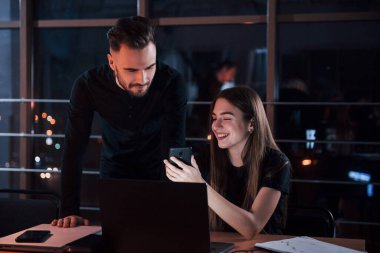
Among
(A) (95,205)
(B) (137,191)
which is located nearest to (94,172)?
(A) (95,205)

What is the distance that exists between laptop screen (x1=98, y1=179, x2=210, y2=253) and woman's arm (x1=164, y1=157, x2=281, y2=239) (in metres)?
0.28

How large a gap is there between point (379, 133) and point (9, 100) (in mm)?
2881

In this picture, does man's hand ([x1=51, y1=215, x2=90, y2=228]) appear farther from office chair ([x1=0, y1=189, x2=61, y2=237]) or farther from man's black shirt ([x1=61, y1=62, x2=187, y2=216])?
office chair ([x1=0, y1=189, x2=61, y2=237])

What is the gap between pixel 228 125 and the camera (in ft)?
6.91

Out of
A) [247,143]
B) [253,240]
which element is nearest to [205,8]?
[247,143]

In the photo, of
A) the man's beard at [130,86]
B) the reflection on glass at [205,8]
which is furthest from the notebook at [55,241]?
the reflection on glass at [205,8]

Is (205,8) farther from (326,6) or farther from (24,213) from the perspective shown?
(24,213)

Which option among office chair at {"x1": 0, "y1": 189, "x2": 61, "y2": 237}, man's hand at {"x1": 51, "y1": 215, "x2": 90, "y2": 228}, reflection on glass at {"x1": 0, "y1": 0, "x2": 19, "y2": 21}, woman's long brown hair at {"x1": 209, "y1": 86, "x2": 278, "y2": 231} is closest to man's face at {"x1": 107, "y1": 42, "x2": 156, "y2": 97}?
woman's long brown hair at {"x1": 209, "y1": 86, "x2": 278, "y2": 231}

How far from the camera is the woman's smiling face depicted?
210cm

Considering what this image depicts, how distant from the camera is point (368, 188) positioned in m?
4.11

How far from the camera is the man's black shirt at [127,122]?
7.14ft

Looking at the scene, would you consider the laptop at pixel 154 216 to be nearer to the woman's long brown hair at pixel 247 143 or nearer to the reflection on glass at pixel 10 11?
the woman's long brown hair at pixel 247 143

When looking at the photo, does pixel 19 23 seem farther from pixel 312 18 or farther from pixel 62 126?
pixel 312 18

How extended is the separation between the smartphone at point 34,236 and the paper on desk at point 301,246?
64 centimetres
